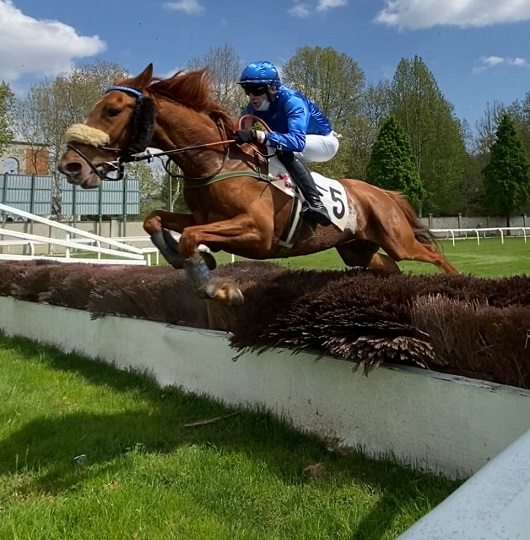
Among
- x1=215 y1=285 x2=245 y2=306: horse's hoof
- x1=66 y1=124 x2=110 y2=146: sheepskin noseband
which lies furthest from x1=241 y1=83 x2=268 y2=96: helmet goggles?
x1=215 y1=285 x2=245 y2=306: horse's hoof

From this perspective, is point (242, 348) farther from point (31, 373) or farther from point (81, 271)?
point (81, 271)

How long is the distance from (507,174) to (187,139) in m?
44.8

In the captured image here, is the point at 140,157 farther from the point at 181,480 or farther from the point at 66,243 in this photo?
the point at 66,243

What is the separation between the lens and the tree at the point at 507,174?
144 ft

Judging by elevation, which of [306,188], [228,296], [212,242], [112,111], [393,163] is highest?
[393,163]

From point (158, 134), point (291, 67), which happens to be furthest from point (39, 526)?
point (291, 67)

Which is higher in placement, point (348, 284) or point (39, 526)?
point (348, 284)

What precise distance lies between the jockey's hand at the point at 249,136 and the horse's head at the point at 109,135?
590mm

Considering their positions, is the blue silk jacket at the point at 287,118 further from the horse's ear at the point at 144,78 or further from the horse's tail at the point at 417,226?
the horse's tail at the point at 417,226

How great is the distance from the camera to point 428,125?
4634 cm

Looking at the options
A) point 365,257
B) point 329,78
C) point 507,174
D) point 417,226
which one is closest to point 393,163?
point 329,78

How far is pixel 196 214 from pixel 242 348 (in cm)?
100

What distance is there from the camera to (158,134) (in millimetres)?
3914

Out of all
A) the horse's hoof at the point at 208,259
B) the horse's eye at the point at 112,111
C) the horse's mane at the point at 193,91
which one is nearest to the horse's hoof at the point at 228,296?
the horse's hoof at the point at 208,259
